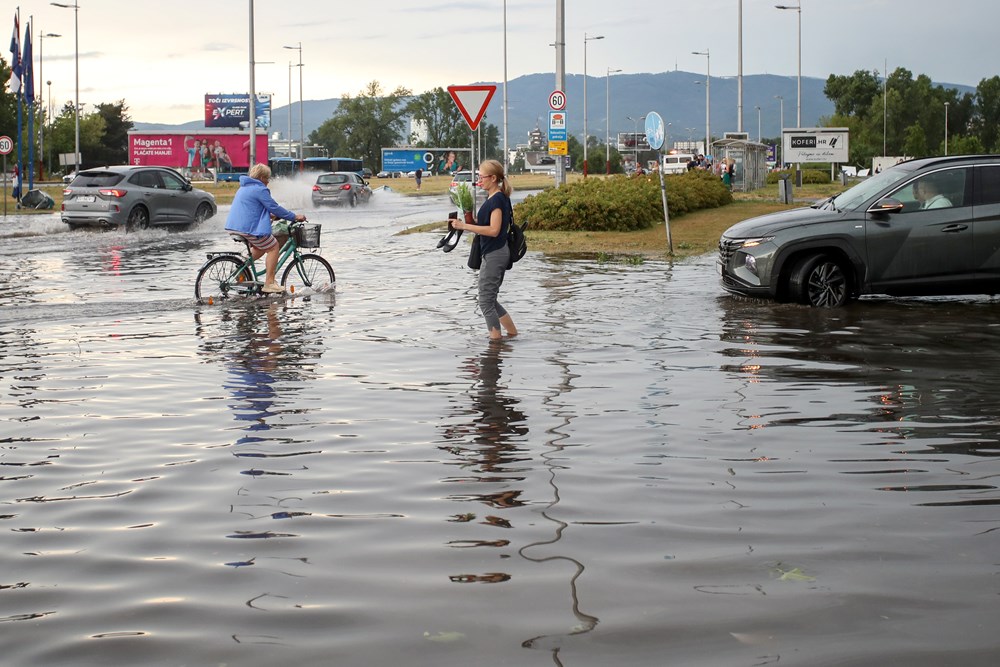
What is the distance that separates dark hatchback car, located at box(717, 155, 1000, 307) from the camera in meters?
15.1

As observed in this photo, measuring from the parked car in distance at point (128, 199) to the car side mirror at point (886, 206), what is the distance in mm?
21849

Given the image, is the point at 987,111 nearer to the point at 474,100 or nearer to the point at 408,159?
the point at 408,159

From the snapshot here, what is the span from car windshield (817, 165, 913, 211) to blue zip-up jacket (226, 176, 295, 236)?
6540 mm

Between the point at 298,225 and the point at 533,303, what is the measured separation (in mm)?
3227

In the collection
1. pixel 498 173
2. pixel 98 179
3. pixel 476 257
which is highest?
pixel 98 179

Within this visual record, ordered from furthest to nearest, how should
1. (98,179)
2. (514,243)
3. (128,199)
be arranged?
1. (98,179)
2. (128,199)
3. (514,243)

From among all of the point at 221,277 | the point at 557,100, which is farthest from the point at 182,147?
the point at 221,277

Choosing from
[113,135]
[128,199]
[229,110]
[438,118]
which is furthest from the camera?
[438,118]

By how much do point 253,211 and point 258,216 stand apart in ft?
0.30

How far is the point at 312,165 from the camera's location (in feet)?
347

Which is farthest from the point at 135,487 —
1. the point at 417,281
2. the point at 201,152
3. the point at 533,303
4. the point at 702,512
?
the point at 201,152

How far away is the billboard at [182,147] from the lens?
92750 mm

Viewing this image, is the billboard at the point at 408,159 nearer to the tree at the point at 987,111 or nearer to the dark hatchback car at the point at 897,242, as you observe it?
the tree at the point at 987,111

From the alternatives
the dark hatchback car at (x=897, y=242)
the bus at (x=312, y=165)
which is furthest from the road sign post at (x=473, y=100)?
the bus at (x=312, y=165)
